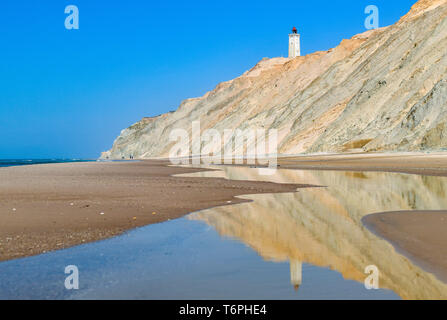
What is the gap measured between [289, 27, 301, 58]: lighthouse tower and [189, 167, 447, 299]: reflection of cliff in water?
103613 millimetres

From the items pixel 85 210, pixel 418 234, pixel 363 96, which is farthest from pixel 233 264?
pixel 363 96

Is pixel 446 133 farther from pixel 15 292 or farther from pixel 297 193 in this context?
pixel 15 292

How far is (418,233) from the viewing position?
27.6ft

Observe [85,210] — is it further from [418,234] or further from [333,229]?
[418,234]

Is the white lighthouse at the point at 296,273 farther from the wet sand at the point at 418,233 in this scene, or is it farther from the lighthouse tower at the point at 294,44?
the lighthouse tower at the point at 294,44

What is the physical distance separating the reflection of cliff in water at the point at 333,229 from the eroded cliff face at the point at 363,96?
23223 millimetres

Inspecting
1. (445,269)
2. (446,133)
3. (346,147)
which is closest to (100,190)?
(445,269)

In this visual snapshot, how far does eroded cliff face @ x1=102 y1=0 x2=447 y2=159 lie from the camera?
131 ft

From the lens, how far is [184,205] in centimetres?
1364

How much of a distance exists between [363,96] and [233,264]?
49065 mm

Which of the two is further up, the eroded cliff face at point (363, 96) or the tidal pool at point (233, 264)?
the eroded cliff face at point (363, 96)

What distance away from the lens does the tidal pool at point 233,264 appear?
5.38 meters

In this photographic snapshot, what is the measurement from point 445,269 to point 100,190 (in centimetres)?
1420

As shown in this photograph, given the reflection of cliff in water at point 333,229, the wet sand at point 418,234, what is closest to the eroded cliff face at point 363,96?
the reflection of cliff in water at point 333,229
